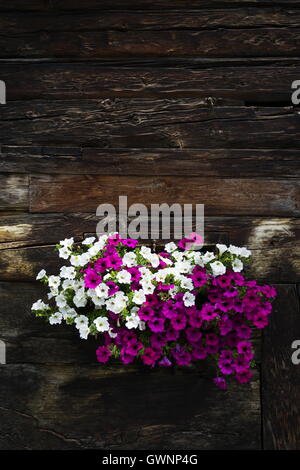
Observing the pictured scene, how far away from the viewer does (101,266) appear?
225 cm

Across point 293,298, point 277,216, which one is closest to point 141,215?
point 277,216

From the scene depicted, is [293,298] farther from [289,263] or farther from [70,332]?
[70,332]

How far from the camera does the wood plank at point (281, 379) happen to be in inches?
93.7

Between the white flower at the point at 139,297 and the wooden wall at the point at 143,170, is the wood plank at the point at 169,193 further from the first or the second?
the white flower at the point at 139,297

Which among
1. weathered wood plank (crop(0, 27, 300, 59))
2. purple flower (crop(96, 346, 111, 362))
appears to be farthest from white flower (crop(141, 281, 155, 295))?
weathered wood plank (crop(0, 27, 300, 59))

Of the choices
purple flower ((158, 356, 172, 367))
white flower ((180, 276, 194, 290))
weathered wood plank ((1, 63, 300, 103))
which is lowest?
purple flower ((158, 356, 172, 367))

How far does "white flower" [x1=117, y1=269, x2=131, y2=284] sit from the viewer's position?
7.22 ft

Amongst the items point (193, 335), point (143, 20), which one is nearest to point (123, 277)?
point (193, 335)

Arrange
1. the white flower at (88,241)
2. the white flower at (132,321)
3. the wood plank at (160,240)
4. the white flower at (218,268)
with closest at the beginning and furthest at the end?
the white flower at (132,321) < the white flower at (218,268) < the white flower at (88,241) < the wood plank at (160,240)

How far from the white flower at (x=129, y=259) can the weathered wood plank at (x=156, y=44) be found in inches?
42.3

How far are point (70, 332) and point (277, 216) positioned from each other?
1.20 m

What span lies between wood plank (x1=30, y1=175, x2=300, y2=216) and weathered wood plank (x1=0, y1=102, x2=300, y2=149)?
19cm

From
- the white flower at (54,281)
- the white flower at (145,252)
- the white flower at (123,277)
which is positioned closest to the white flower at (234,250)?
the white flower at (145,252)

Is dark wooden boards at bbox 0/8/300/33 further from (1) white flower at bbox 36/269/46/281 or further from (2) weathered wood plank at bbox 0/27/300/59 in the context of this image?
(1) white flower at bbox 36/269/46/281
